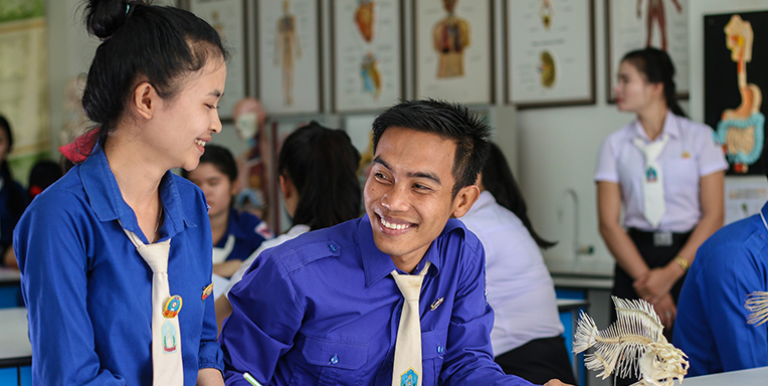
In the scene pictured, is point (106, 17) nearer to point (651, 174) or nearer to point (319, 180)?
point (319, 180)

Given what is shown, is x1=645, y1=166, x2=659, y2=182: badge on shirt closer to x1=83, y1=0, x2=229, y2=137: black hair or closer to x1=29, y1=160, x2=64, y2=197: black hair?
x1=83, y1=0, x2=229, y2=137: black hair

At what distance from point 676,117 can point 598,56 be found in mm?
894

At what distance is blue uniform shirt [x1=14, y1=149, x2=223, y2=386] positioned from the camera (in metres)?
1.13

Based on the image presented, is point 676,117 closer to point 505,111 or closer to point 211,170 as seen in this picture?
point 505,111

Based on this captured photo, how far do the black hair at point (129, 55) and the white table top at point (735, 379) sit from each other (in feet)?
3.57

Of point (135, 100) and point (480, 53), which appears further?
point (480, 53)

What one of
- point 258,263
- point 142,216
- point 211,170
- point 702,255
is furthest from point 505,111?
point 142,216

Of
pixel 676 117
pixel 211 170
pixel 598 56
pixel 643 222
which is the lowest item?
pixel 643 222

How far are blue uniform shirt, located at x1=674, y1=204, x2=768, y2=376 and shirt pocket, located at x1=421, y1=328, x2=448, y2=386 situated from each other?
68 cm

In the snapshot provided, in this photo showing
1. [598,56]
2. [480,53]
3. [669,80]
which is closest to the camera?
[669,80]

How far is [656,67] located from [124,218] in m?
2.95

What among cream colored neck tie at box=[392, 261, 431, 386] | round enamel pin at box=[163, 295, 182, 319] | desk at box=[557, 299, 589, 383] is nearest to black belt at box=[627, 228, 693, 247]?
desk at box=[557, 299, 589, 383]

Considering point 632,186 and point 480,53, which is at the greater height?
point 480,53

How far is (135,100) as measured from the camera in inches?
47.2
